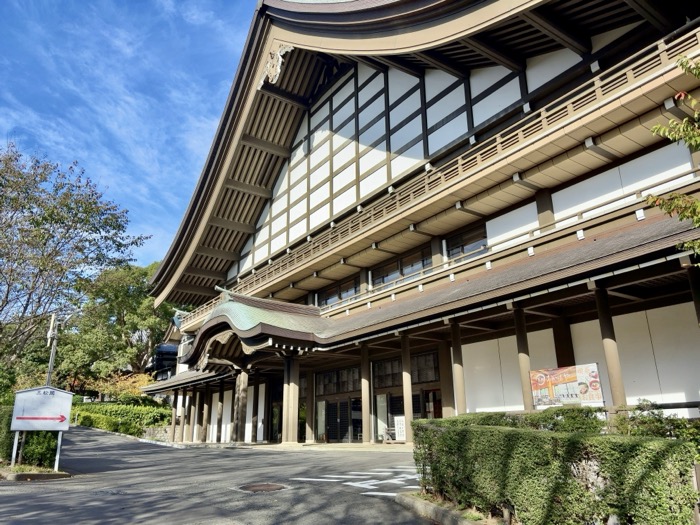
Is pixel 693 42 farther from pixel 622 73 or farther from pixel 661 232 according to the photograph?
pixel 661 232

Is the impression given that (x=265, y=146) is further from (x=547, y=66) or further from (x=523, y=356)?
(x=523, y=356)

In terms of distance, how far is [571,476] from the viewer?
4605 millimetres

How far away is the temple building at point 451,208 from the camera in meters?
11.8

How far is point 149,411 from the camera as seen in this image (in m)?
38.6

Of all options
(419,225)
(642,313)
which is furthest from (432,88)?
(642,313)

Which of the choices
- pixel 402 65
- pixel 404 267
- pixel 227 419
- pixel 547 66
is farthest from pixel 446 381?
pixel 227 419

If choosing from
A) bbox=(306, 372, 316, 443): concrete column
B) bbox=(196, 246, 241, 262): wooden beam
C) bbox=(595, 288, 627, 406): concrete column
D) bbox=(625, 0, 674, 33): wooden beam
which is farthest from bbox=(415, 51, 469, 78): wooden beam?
bbox=(196, 246, 241, 262): wooden beam

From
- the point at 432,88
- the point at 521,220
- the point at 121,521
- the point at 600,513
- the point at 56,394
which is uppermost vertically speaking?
the point at 432,88

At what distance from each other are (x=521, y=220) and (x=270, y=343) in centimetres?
970

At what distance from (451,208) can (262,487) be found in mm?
11575

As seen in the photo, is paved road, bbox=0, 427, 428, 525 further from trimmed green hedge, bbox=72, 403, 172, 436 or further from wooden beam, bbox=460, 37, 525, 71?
trimmed green hedge, bbox=72, 403, 172, 436

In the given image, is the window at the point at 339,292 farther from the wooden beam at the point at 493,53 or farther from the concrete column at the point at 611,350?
the concrete column at the point at 611,350

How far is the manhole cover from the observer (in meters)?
8.49

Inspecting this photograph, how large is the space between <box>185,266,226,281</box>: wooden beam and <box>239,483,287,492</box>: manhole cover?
26.2 metres
